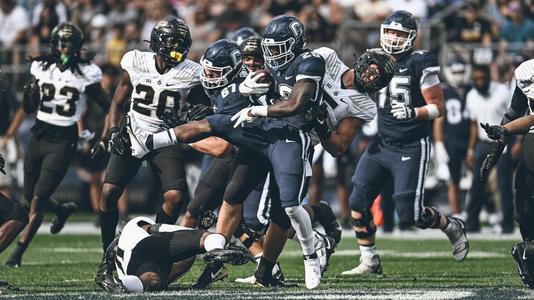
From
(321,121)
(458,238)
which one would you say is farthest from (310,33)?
(321,121)

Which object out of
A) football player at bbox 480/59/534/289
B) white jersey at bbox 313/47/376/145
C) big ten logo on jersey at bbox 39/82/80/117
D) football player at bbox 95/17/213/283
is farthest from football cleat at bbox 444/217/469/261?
big ten logo on jersey at bbox 39/82/80/117

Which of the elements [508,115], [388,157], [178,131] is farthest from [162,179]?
[508,115]

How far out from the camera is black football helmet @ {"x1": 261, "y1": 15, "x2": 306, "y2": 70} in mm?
7633

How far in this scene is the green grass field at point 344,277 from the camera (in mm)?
7297

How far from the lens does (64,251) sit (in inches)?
443

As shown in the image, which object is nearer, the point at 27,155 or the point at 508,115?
the point at 508,115

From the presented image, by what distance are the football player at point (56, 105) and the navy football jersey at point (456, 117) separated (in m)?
4.94

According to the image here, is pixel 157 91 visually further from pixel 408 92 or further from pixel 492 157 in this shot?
pixel 492 157

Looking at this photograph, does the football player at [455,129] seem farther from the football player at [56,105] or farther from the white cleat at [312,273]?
the white cleat at [312,273]

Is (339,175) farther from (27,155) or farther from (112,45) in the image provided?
(27,155)

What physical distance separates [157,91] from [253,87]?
4.09 feet

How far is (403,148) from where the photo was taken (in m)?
9.14

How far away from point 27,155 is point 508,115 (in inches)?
154

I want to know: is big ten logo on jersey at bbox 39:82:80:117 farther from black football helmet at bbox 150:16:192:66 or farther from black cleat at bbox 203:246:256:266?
black cleat at bbox 203:246:256:266
